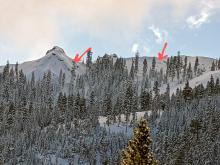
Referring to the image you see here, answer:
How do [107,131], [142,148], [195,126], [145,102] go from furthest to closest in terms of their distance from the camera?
[145,102] → [107,131] → [195,126] → [142,148]

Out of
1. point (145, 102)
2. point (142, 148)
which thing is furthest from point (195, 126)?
point (142, 148)

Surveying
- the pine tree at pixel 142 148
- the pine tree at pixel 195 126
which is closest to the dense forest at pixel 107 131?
the pine tree at pixel 195 126

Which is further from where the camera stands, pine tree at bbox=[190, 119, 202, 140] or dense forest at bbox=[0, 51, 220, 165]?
pine tree at bbox=[190, 119, 202, 140]

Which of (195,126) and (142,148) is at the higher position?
(195,126)

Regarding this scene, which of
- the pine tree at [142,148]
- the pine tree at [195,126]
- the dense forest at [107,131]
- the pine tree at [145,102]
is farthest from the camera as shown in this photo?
the pine tree at [145,102]

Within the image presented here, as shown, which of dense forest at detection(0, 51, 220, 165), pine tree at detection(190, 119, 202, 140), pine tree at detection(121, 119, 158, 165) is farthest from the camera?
pine tree at detection(190, 119, 202, 140)

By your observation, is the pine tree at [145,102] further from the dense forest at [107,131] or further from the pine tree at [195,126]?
the pine tree at [195,126]

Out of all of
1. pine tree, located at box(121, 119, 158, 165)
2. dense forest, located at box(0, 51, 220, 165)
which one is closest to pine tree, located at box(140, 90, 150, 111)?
dense forest, located at box(0, 51, 220, 165)

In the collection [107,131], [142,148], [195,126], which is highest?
[195,126]

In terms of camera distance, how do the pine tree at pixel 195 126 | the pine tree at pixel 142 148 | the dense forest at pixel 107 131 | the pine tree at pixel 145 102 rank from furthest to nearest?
the pine tree at pixel 145 102, the pine tree at pixel 195 126, the dense forest at pixel 107 131, the pine tree at pixel 142 148

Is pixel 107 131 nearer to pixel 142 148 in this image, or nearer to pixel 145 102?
pixel 145 102

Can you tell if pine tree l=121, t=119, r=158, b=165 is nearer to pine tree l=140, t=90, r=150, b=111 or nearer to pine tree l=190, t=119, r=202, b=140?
pine tree l=190, t=119, r=202, b=140

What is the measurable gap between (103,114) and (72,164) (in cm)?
4838

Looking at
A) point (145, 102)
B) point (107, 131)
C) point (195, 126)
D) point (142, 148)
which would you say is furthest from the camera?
point (145, 102)
